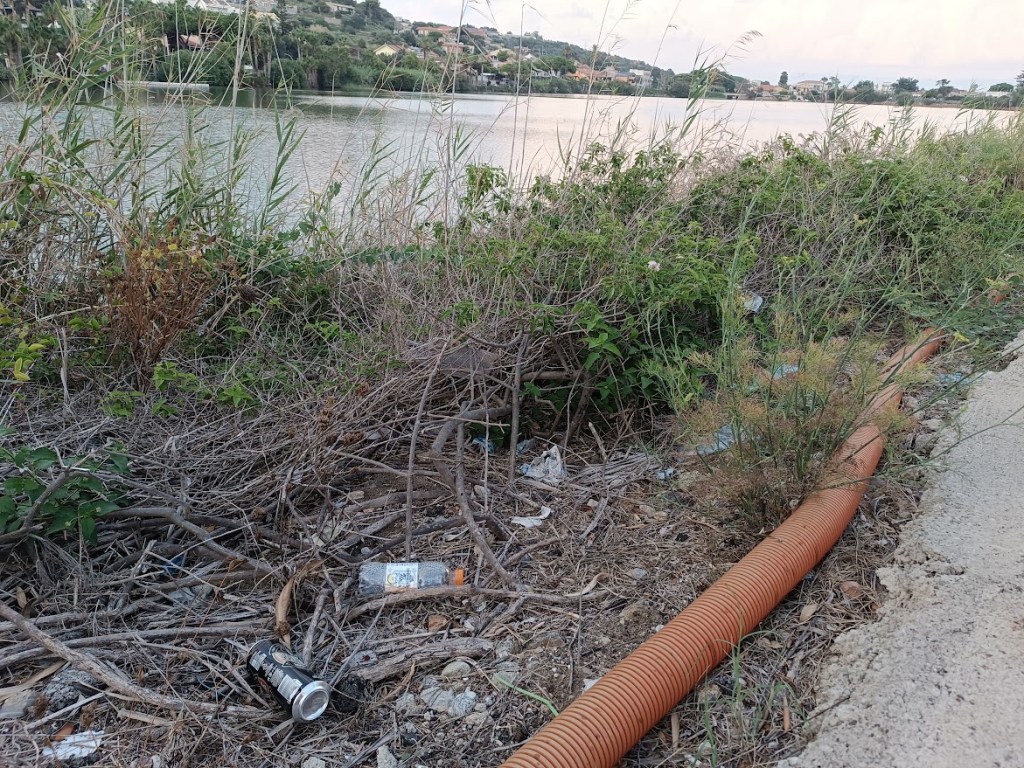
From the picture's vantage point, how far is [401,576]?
2.30 metres

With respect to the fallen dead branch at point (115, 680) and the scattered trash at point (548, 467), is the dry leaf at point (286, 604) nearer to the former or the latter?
the fallen dead branch at point (115, 680)

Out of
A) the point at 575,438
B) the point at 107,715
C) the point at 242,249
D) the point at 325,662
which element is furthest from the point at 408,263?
the point at 107,715

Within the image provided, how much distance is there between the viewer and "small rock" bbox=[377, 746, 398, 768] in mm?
1715

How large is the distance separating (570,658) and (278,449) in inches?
52.0

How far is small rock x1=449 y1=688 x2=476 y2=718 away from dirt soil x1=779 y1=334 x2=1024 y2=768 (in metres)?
0.74

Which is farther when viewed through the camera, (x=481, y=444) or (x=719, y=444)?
(x=481, y=444)

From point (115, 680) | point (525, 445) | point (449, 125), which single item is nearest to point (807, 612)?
point (525, 445)

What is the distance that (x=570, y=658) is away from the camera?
198cm

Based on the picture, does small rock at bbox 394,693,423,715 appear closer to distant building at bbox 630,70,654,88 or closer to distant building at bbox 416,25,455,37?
distant building at bbox 416,25,455,37

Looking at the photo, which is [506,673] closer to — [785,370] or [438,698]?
[438,698]

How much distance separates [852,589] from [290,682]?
1.56m

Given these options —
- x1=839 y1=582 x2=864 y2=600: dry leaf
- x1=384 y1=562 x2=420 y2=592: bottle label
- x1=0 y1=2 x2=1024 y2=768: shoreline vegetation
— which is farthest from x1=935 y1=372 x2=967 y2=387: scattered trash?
x1=384 y1=562 x2=420 y2=592: bottle label

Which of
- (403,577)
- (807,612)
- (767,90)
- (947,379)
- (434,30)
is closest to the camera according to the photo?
(807,612)

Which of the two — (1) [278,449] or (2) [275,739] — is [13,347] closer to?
(1) [278,449]
